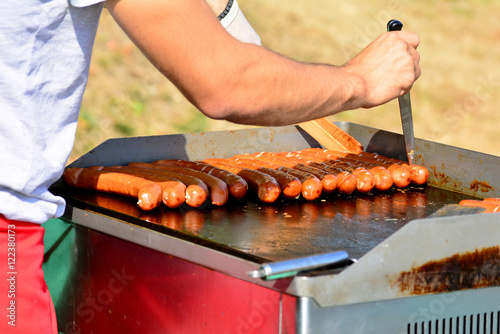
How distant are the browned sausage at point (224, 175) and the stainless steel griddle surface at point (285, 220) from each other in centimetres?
7

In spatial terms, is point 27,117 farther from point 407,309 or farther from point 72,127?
point 407,309

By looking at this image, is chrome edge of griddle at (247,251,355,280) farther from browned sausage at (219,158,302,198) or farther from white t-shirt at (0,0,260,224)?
browned sausage at (219,158,302,198)

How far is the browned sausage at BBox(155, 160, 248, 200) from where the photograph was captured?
3.86 m

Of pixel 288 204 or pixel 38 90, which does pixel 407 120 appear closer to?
pixel 288 204

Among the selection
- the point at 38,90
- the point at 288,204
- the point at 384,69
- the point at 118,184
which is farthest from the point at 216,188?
the point at 38,90

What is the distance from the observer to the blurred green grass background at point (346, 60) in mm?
11664

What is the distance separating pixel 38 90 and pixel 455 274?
169 centimetres

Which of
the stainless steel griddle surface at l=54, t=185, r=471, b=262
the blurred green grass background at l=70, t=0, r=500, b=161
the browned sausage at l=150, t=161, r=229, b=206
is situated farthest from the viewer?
the blurred green grass background at l=70, t=0, r=500, b=161

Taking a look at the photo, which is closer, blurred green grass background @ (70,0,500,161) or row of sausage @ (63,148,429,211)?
row of sausage @ (63,148,429,211)

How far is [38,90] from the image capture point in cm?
241

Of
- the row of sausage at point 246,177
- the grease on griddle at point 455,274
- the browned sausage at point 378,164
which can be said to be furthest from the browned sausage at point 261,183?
the grease on griddle at point 455,274

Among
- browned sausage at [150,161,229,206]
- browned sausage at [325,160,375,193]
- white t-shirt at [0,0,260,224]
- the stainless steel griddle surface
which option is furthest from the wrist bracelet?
white t-shirt at [0,0,260,224]

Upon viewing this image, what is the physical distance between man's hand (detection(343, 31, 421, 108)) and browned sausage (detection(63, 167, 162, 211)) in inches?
48.4

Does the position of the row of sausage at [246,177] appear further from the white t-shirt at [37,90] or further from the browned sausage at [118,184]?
the white t-shirt at [37,90]
